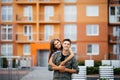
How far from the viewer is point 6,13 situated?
41.3 m

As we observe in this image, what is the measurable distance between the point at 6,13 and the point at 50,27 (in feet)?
17.4

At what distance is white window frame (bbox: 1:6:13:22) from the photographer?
41.1m

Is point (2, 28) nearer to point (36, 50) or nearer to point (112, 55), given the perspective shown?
point (36, 50)

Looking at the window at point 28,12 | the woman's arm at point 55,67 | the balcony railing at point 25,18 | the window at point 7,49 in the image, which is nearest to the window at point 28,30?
the balcony railing at point 25,18

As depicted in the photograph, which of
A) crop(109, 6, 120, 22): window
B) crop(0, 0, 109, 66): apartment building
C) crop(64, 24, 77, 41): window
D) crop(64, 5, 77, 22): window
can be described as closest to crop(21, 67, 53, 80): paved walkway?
crop(0, 0, 109, 66): apartment building

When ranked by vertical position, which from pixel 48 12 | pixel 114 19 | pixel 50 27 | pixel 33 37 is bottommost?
pixel 33 37

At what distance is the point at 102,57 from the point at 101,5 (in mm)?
5786

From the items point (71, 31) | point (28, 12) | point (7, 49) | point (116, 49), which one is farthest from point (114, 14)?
point (7, 49)

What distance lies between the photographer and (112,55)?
4128cm

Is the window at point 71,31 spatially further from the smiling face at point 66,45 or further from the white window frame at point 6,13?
the smiling face at point 66,45

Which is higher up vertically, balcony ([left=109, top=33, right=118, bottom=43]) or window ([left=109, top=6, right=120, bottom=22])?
window ([left=109, top=6, right=120, bottom=22])

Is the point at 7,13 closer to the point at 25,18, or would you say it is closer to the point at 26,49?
the point at 25,18

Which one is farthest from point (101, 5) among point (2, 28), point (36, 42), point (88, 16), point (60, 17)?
point (2, 28)

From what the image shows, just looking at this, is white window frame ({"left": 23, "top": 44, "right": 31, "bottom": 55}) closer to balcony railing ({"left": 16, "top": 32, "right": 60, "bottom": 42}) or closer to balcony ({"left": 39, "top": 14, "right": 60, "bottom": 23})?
balcony railing ({"left": 16, "top": 32, "right": 60, "bottom": 42})
